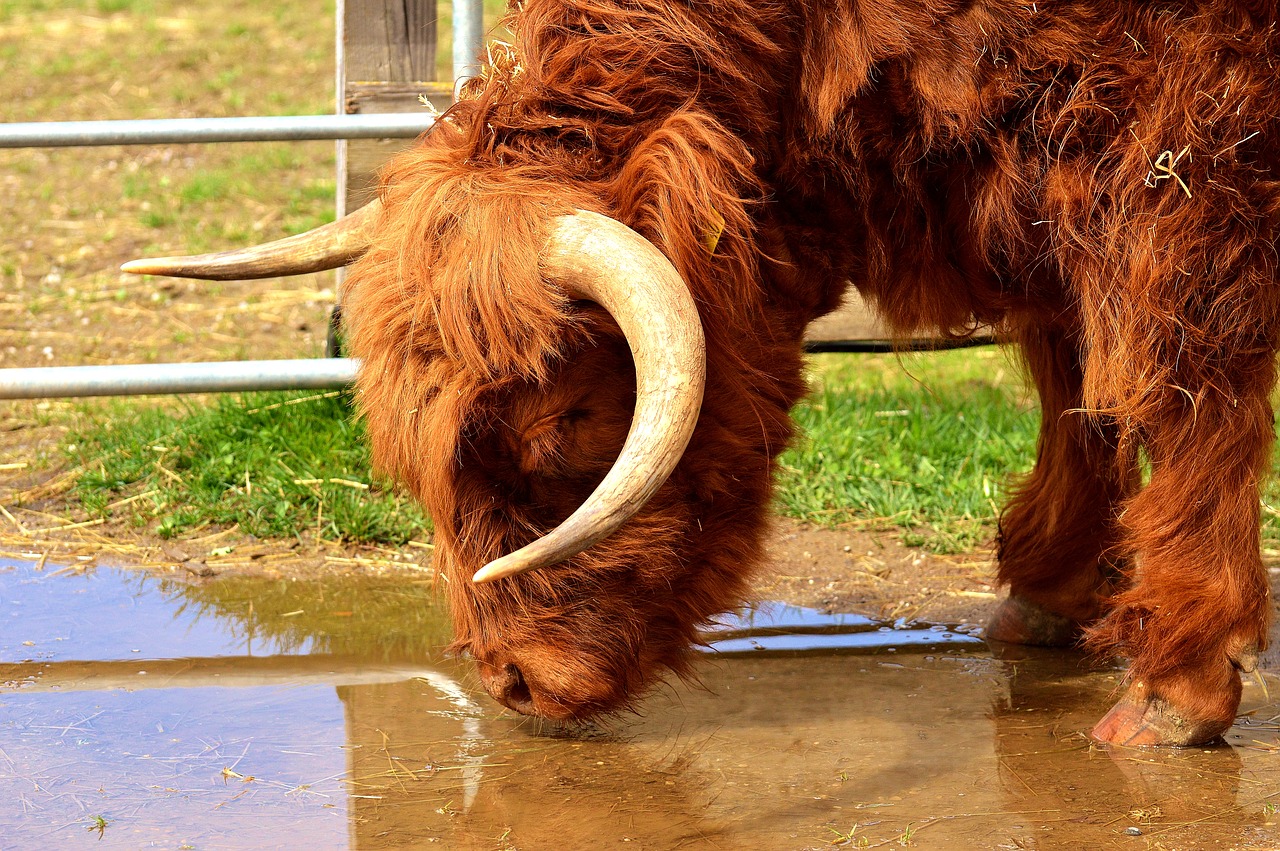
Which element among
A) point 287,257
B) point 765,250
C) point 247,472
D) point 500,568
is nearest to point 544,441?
point 500,568

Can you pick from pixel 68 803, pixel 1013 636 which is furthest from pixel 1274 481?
pixel 68 803

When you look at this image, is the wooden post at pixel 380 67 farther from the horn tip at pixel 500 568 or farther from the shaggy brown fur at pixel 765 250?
the horn tip at pixel 500 568

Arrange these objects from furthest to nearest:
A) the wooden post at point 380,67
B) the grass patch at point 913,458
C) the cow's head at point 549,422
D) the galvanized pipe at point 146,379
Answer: the wooden post at point 380,67 → the grass patch at point 913,458 → the galvanized pipe at point 146,379 → the cow's head at point 549,422

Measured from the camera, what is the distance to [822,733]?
10.9 feet

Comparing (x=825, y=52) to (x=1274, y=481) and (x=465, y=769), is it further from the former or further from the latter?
(x=1274, y=481)

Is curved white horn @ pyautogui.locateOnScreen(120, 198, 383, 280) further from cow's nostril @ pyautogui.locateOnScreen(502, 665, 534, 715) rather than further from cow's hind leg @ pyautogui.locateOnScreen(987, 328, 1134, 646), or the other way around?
cow's hind leg @ pyautogui.locateOnScreen(987, 328, 1134, 646)

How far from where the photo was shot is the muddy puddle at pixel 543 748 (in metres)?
2.81

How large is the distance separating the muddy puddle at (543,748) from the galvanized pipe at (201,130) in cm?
154

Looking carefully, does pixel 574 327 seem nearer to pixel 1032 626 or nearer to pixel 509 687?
pixel 509 687

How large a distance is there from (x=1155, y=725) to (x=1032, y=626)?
2.43ft

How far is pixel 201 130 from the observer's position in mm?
4664

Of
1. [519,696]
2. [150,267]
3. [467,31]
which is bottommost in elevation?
[519,696]

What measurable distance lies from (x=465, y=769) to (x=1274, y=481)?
359cm

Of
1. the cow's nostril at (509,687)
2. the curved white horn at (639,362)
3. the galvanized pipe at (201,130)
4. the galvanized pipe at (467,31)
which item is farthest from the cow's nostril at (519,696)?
the galvanized pipe at (467,31)
